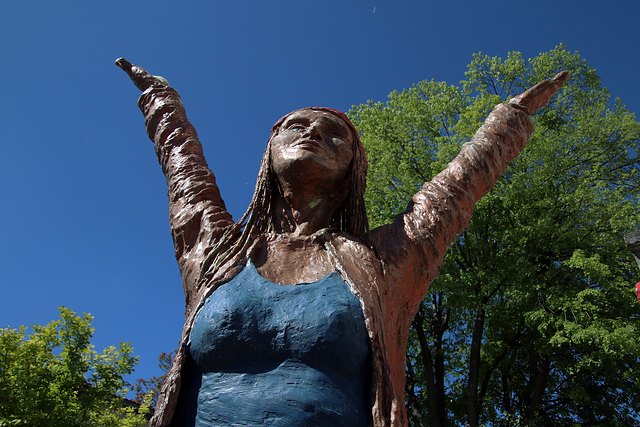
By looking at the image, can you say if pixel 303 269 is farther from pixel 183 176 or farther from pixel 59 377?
pixel 59 377

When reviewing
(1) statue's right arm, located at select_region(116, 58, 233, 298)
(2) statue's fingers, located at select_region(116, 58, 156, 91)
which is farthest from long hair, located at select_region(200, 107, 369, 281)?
(2) statue's fingers, located at select_region(116, 58, 156, 91)

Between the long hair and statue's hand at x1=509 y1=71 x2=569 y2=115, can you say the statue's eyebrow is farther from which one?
statue's hand at x1=509 y1=71 x2=569 y2=115

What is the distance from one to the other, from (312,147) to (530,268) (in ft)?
30.9

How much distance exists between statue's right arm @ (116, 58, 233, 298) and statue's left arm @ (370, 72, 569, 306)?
35.9 inches

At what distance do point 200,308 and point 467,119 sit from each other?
38.8 feet

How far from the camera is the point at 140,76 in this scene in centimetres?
362

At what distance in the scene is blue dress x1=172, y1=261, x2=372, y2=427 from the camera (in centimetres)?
194

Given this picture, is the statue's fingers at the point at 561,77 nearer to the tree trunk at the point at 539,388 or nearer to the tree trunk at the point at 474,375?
the tree trunk at the point at 474,375

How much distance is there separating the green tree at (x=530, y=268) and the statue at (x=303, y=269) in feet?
25.5

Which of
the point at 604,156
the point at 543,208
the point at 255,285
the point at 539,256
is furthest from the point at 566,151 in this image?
the point at 255,285

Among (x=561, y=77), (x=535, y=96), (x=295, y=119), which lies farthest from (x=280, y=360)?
(x=561, y=77)

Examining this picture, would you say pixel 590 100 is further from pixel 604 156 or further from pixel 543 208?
pixel 543 208

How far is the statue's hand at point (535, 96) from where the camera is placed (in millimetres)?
3156

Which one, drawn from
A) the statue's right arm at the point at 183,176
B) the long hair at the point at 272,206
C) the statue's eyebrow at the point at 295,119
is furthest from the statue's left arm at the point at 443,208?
the statue's right arm at the point at 183,176
